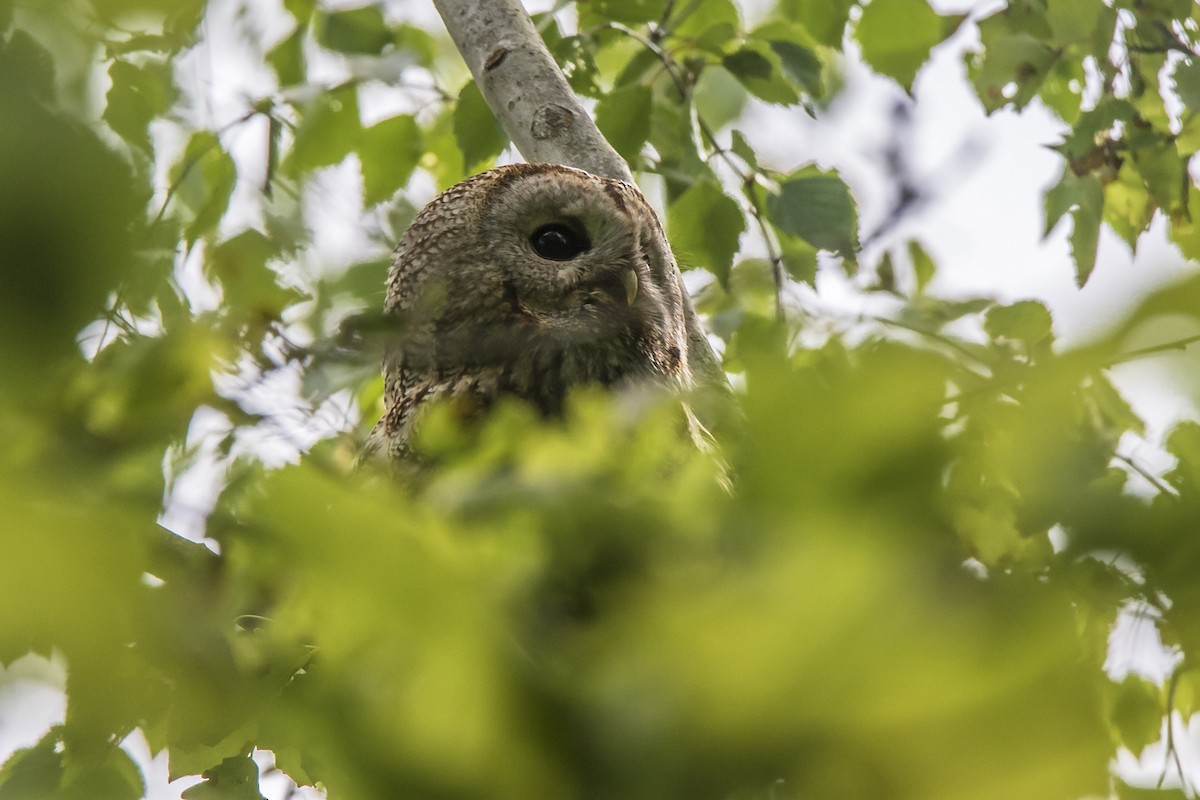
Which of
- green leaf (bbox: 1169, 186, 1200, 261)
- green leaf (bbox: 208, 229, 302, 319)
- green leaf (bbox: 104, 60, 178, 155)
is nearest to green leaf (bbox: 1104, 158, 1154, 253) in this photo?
green leaf (bbox: 1169, 186, 1200, 261)

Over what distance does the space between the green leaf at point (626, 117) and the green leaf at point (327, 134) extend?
783 millimetres

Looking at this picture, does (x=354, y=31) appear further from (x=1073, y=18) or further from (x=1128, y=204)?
(x=1128, y=204)

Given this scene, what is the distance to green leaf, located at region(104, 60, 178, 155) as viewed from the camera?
0.83 meters

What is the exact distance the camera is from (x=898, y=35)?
3.08 metres

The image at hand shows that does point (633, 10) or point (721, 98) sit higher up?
point (633, 10)

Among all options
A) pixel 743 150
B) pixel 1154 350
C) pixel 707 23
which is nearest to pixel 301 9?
pixel 707 23

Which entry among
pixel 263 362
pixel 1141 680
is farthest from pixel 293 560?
pixel 1141 680

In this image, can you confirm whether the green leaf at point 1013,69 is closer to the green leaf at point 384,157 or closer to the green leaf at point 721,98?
the green leaf at point 721,98

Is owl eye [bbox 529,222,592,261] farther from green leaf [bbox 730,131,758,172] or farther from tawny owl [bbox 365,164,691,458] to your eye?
green leaf [bbox 730,131,758,172]

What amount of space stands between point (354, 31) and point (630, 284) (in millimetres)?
1300

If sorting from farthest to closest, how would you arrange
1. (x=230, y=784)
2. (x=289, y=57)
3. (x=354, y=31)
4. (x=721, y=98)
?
(x=721, y=98) < (x=289, y=57) < (x=354, y=31) < (x=230, y=784)

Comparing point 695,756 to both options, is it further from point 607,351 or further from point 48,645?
point 607,351

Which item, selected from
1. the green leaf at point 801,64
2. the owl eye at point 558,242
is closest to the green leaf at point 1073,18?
the green leaf at point 801,64

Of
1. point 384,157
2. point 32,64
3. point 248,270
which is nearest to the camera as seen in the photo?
point 32,64
